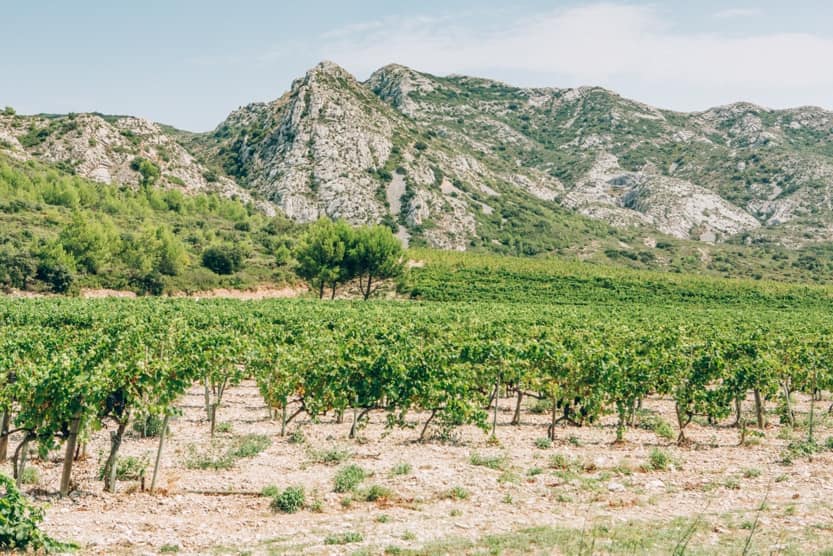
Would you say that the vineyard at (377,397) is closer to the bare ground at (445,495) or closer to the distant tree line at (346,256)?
the bare ground at (445,495)

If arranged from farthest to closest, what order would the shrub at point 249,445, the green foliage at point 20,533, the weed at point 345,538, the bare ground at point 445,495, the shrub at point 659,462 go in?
the shrub at point 249,445, the shrub at point 659,462, the bare ground at point 445,495, the weed at point 345,538, the green foliage at point 20,533

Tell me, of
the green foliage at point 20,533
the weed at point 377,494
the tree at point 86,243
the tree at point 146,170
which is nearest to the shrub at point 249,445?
the weed at point 377,494

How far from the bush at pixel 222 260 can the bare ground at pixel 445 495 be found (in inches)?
2606

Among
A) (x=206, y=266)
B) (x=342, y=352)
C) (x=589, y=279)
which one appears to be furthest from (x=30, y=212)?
(x=342, y=352)

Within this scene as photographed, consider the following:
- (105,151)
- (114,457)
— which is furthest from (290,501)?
(105,151)

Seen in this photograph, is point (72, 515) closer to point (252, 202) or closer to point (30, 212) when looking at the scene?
point (30, 212)

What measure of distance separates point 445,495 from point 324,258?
201 feet

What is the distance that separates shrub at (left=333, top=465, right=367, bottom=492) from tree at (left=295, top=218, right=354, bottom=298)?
2260 inches

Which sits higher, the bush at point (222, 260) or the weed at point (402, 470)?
the bush at point (222, 260)

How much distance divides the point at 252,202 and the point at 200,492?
434ft

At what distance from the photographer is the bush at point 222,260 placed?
270 ft

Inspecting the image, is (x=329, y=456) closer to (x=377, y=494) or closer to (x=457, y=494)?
(x=377, y=494)

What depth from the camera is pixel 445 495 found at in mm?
12625

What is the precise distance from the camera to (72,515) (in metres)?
10.9
